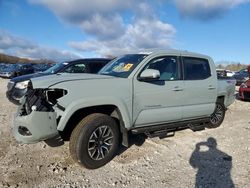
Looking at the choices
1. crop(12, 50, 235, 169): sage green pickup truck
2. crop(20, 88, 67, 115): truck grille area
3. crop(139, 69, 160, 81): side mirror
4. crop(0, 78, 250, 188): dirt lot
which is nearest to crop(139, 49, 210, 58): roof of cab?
crop(12, 50, 235, 169): sage green pickup truck

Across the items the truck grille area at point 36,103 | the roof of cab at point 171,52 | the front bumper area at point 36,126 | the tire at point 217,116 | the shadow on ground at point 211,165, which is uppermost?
the roof of cab at point 171,52

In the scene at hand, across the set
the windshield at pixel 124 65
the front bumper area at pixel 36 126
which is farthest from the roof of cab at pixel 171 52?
the front bumper area at pixel 36 126

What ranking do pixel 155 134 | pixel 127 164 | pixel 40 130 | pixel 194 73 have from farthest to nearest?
pixel 194 73, pixel 155 134, pixel 127 164, pixel 40 130

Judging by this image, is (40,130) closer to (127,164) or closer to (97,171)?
(97,171)

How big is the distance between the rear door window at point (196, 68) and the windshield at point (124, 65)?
1096 millimetres

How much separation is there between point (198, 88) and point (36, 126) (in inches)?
141

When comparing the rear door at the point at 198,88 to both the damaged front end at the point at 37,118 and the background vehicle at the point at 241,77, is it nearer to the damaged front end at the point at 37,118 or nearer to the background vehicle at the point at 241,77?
the damaged front end at the point at 37,118

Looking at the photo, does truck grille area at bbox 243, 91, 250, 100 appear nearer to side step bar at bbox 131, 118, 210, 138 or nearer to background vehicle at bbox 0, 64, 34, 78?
side step bar at bbox 131, 118, 210, 138

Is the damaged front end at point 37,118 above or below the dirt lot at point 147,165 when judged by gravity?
above

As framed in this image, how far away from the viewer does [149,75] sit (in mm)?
5176

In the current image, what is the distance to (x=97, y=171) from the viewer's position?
15.3ft

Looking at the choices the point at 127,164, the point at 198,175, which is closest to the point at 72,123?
the point at 127,164

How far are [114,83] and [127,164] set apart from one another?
1415 mm

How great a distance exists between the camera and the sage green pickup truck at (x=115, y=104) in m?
4.48
